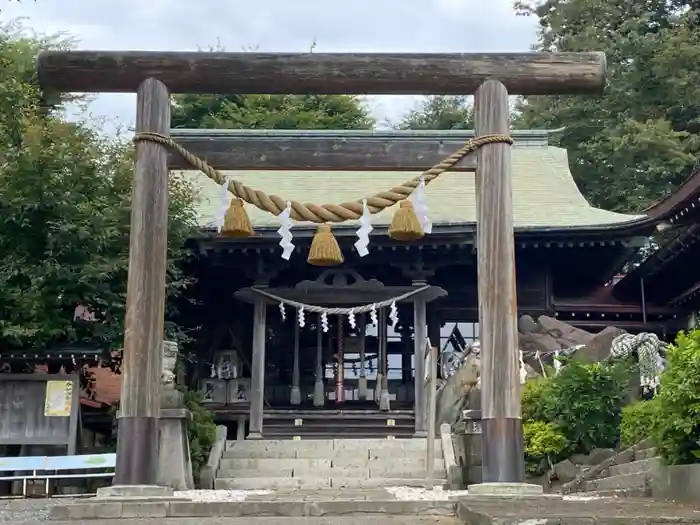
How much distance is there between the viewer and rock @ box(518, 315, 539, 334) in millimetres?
14467

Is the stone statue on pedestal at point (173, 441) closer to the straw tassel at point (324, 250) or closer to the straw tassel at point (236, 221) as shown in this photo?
the straw tassel at point (236, 221)

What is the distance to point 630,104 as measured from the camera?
92.1 feet

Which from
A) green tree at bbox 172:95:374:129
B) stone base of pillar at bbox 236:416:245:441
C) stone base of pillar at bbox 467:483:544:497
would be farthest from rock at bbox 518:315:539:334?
green tree at bbox 172:95:374:129

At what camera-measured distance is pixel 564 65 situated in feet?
25.1

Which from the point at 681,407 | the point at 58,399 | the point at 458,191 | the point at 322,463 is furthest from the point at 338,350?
the point at 681,407

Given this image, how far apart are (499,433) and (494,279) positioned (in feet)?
4.16

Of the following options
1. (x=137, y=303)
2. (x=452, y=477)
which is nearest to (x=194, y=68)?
(x=137, y=303)

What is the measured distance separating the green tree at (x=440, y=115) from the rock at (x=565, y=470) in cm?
2561

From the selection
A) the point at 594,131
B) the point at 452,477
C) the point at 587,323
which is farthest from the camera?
the point at 594,131

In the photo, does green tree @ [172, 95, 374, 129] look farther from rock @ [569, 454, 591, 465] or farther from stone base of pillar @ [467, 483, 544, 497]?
stone base of pillar @ [467, 483, 544, 497]

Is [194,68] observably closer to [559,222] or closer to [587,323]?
[559,222]

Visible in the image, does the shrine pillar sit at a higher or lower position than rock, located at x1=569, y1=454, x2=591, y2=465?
higher

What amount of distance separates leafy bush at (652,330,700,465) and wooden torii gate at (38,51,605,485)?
3.72 ft

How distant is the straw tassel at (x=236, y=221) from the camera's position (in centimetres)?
789
